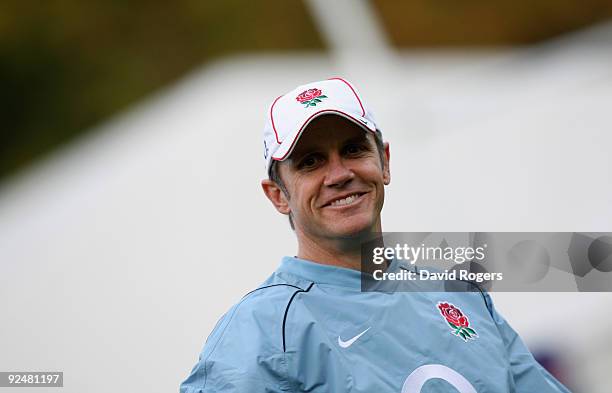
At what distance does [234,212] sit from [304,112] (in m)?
3.91

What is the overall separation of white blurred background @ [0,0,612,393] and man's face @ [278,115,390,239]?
2.36 metres

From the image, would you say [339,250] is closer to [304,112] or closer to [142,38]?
[304,112]

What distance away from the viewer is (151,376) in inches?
191

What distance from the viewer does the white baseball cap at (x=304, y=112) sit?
2320 millimetres

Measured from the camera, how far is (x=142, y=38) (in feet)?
39.9

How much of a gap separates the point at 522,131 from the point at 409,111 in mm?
1230

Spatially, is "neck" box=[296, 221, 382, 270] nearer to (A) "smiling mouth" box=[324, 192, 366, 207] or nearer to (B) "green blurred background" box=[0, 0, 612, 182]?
(A) "smiling mouth" box=[324, 192, 366, 207]

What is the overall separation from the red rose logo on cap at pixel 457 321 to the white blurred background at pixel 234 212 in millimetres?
2132

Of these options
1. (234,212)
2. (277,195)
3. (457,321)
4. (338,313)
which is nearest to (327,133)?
(277,195)

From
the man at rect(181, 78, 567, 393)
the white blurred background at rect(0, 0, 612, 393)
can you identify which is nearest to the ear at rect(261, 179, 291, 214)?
the man at rect(181, 78, 567, 393)

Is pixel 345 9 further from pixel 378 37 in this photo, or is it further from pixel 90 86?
pixel 90 86

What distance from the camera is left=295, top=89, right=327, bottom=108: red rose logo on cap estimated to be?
236cm

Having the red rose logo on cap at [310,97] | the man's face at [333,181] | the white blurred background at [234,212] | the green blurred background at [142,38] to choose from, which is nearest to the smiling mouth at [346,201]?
the man's face at [333,181]

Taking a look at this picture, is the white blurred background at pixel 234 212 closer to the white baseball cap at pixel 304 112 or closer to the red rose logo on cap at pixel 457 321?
the red rose logo on cap at pixel 457 321
